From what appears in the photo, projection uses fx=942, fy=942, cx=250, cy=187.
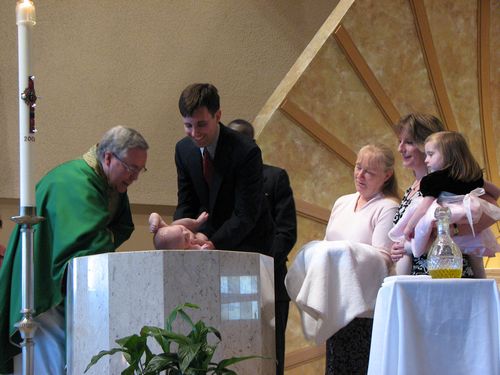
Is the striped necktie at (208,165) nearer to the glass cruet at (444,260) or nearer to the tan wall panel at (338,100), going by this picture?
the glass cruet at (444,260)

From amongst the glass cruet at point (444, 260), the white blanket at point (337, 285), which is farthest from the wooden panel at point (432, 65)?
the glass cruet at point (444, 260)

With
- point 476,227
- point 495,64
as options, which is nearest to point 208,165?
point 476,227

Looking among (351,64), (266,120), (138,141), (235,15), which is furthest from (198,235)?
(235,15)

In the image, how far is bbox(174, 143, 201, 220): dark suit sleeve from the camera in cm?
382

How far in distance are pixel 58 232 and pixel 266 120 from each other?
1953mm

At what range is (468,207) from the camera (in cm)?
335

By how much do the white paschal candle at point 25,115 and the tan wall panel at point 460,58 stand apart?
3.17 meters

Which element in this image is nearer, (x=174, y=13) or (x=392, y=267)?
(x=392, y=267)

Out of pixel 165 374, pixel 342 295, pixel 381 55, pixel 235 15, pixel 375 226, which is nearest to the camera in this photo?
pixel 165 374

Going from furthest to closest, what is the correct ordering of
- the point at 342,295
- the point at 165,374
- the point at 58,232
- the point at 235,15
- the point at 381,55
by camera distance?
1. the point at 235,15
2. the point at 381,55
3. the point at 342,295
4. the point at 58,232
5. the point at 165,374

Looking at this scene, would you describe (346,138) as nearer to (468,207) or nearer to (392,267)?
(392,267)

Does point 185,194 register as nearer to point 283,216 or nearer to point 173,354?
point 283,216

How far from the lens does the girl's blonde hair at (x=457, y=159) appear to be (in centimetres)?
343

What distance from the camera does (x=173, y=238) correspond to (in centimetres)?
326
